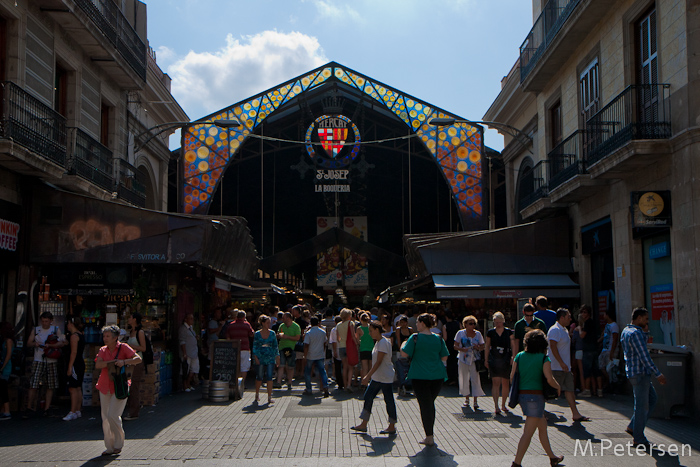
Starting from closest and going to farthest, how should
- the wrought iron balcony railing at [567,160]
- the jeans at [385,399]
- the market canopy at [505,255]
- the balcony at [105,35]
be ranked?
the jeans at [385,399] < the balcony at [105,35] < the wrought iron balcony railing at [567,160] < the market canopy at [505,255]

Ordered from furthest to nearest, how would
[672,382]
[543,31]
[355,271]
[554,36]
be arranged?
[355,271], [543,31], [554,36], [672,382]

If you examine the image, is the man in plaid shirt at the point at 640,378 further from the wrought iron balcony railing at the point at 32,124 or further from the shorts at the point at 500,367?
the wrought iron balcony railing at the point at 32,124

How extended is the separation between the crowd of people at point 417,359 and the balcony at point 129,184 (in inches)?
154

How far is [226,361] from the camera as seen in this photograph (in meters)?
13.4

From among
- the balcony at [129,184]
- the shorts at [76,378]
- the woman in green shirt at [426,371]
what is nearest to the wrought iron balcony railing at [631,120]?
the woman in green shirt at [426,371]

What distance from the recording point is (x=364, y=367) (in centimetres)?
1414

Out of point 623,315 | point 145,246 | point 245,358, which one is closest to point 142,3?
point 145,246

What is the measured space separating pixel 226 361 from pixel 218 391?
658 millimetres

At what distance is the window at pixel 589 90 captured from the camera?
1625 centimetres

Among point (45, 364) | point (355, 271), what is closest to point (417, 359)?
point (45, 364)

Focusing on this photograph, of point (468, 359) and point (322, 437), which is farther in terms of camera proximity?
point (468, 359)

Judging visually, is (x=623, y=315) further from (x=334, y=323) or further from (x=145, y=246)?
(x=145, y=246)

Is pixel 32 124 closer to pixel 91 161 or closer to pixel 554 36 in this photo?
pixel 91 161

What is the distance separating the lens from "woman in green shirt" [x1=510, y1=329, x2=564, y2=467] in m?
7.02
